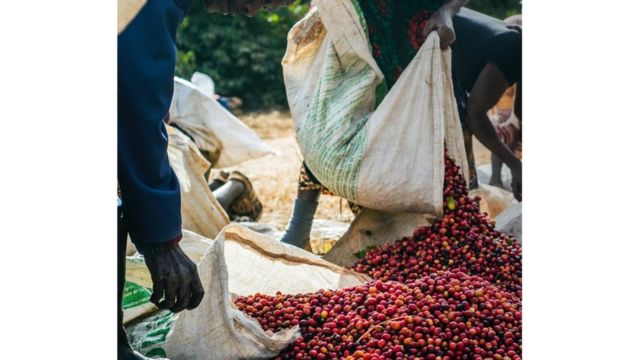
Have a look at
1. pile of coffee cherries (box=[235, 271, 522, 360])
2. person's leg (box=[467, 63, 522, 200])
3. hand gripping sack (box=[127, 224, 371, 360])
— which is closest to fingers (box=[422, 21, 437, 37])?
person's leg (box=[467, 63, 522, 200])

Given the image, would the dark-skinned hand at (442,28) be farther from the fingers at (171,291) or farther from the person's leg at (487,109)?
the fingers at (171,291)

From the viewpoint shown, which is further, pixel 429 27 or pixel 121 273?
pixel 429 27

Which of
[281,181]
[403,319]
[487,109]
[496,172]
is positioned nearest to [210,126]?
[496,172]

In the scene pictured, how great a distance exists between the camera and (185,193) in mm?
3768

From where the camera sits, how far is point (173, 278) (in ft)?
7.16

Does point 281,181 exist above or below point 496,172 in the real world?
below

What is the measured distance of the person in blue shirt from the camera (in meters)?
1.98

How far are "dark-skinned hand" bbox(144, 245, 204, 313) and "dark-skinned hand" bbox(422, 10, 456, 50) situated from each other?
1642mm

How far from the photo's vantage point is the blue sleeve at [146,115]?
197 centimetres

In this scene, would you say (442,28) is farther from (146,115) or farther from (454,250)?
(146,115)

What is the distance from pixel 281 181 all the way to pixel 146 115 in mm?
4937

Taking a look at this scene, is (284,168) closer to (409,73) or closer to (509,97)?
(509,97)

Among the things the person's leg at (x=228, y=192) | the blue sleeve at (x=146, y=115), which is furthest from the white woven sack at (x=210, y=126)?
the blue sleeve at (x=146, y=115)
